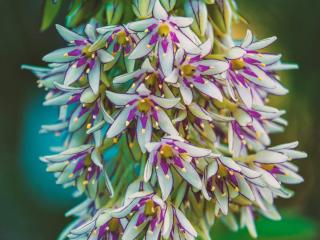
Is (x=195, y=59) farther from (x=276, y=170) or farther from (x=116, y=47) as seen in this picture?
(x=276, y=170)

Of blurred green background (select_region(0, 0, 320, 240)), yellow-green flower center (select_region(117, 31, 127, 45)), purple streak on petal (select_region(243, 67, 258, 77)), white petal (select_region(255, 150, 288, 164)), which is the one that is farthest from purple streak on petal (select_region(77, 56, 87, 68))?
blurred green background (select_region(0, 0, 320, 240))

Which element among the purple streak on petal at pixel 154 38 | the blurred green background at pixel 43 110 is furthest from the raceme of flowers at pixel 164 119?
the blurred green background at pixel 43 110

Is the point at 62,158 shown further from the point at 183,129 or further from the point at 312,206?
the point at 312,206

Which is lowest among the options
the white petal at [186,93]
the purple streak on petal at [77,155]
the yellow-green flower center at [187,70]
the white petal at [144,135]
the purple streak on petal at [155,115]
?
the purple streak on petal at [77,155]

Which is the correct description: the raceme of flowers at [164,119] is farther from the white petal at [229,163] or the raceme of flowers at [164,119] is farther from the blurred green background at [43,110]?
the blurred green background at [43,110]

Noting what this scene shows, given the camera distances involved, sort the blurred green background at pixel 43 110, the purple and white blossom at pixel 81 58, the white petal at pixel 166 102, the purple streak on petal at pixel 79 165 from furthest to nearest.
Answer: the blurred green background at pixel 43 110 → the purple streak on petal at pixel 79 165 → the purple and white blossom at pixel 81 58 → the white petal at pixel 166 102

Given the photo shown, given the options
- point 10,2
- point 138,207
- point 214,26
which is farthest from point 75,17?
point 10,2
